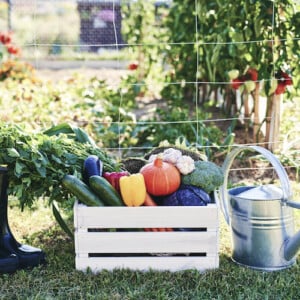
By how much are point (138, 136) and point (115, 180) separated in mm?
2102

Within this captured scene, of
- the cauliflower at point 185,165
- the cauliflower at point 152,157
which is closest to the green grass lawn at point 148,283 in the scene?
the cauliflower at point 185,165

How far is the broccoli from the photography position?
9.78 feet

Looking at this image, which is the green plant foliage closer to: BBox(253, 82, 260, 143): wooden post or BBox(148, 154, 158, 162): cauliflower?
BBox(253, 82, 260, 143): wooden post

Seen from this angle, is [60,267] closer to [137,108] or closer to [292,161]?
[292,161]

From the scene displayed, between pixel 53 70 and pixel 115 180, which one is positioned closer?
pixel 115 180

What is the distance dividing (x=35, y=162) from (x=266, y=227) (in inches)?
42.6

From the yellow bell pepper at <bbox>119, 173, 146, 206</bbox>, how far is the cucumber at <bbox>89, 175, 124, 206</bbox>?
1.3 inches

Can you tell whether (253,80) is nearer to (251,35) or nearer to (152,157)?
(251,35)

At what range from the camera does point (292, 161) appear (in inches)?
173

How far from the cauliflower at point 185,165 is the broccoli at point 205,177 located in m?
0.02

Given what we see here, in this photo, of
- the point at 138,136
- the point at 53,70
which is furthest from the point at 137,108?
the point at 53,70

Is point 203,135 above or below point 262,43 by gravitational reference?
below

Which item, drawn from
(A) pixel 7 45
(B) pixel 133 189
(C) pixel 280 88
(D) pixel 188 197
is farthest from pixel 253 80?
(A) pixel 7 45

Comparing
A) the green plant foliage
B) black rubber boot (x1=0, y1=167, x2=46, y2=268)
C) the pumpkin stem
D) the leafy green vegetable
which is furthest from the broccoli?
the green plant foliage
